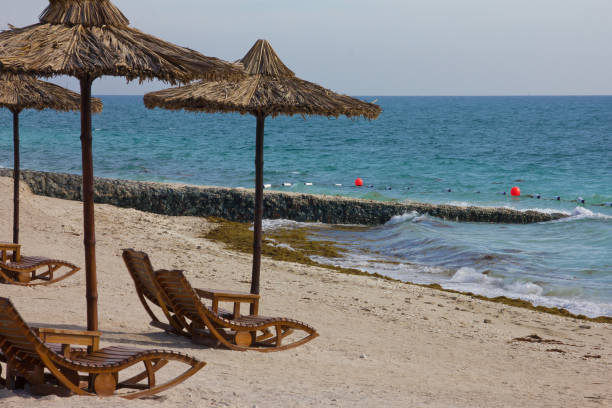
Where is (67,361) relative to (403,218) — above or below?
above

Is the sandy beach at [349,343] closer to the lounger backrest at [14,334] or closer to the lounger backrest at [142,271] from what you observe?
the lounger backrest at [14,334]

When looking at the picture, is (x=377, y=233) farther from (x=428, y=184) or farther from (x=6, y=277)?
(x=428, y=184)

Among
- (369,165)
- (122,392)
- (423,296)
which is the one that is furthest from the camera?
(369,165)

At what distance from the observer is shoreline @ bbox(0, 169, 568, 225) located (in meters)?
18.2

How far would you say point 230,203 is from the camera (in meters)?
18.2

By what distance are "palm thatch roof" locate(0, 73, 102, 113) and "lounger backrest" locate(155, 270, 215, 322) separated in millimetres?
3828

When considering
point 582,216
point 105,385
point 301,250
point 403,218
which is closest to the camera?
point 105,385

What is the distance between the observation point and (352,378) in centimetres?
562

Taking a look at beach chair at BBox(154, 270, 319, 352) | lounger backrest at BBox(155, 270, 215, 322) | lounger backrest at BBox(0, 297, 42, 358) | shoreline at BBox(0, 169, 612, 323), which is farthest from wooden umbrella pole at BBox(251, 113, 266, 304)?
shoreline at BBox(0, 169, 612, 323)

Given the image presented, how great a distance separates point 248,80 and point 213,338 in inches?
102

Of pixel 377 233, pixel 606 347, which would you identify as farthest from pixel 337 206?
pixel 606 347

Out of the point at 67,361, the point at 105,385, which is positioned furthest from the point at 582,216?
the point at 67,361

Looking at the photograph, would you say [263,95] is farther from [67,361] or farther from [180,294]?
[67,361]

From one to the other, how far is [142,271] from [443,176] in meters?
26.2
